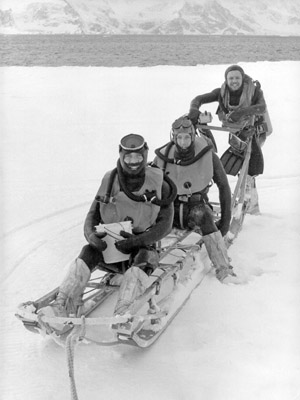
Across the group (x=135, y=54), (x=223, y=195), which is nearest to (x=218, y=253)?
A: (x=223, y=195)


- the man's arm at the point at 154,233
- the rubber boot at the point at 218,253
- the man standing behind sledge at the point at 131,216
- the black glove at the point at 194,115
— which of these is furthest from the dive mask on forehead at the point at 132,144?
the black glove at the point at 194,115

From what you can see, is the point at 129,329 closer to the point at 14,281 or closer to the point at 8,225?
the point at 14,281

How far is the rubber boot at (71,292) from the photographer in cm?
328

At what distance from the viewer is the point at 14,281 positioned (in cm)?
437

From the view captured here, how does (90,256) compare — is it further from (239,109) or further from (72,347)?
(239,109)

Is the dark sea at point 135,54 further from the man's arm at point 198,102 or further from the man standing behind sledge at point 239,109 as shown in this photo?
the man standing behind sledge at point 239,109

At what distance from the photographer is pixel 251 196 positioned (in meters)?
5.85

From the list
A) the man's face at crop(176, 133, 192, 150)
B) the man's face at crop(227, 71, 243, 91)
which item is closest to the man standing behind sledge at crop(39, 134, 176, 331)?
the man's face at crop(176, 133, 192, 150)

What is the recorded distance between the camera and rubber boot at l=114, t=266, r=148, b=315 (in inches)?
129

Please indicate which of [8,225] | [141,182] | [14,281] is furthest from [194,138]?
[8,225]

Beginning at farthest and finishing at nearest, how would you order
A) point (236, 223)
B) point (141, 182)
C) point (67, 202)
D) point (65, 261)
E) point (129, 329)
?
point (67, 202) → point (236, 223) → point (65, 261) → point (141, 182) → point (129, 329)

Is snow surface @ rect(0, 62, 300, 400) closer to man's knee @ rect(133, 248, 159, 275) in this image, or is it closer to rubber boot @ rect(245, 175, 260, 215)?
rubber boot @ rect(245, 175, 260, 215)

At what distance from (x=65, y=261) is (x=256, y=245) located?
170cm

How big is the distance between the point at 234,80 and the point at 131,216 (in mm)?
2235
